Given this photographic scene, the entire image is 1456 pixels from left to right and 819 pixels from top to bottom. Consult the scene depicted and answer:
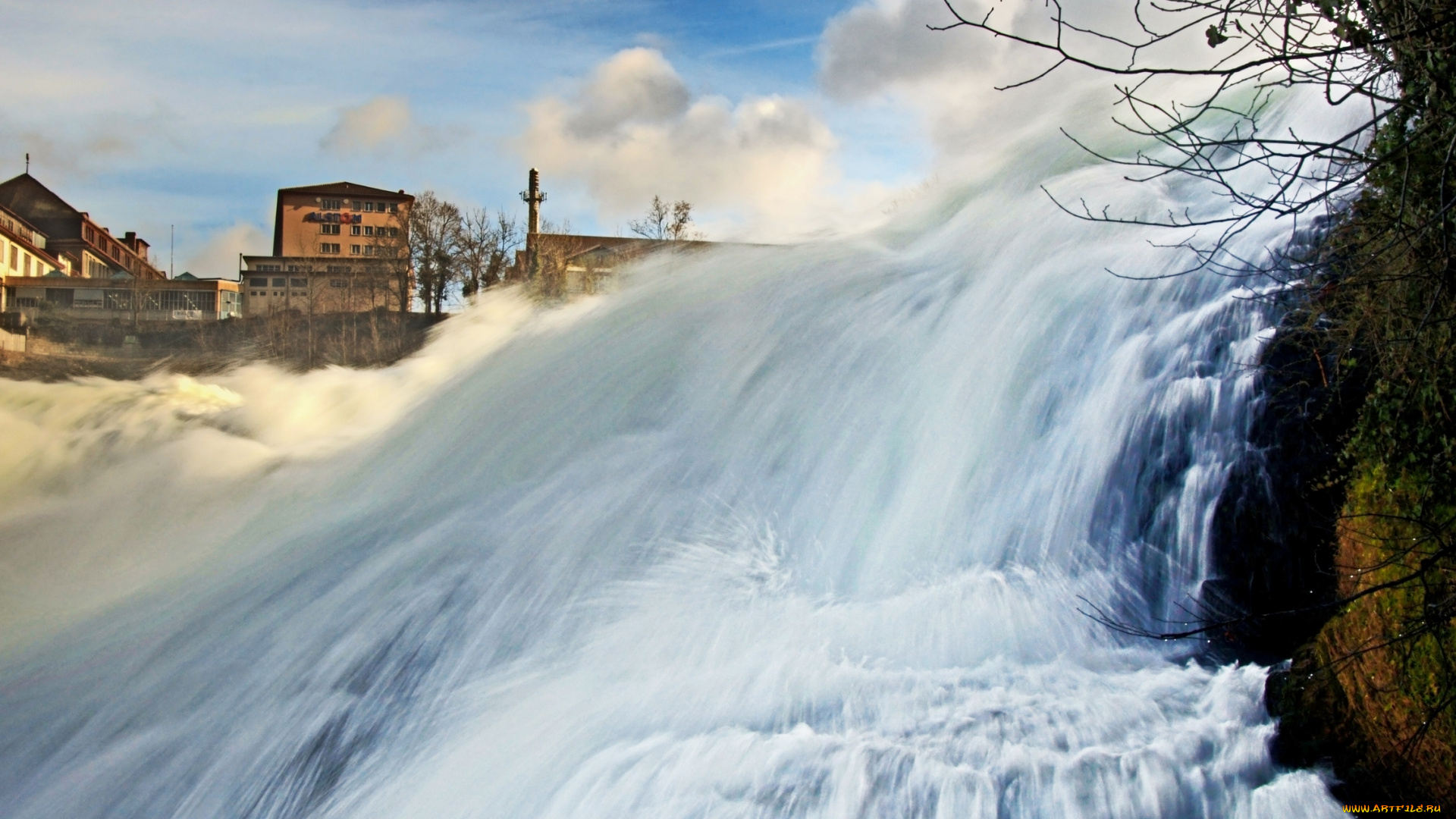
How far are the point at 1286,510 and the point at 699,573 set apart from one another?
4099 millimetres

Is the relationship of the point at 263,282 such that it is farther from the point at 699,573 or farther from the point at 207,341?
the point at 699,573

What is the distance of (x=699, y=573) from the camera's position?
26.0ft

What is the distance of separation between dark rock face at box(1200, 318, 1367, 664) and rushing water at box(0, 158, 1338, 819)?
0.18 meters

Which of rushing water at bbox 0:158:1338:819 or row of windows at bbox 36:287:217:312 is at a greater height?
row of windows at bbox 36:287:217:312

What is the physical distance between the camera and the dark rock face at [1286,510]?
6.49 metres

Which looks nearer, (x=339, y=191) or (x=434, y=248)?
(x=434, y=248)

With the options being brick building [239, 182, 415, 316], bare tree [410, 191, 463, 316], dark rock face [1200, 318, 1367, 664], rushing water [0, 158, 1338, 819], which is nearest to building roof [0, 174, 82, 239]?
brick building [239, 182, 415, 316]

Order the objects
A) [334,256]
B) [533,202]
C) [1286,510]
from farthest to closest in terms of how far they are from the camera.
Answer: [334,256] → [533,202] → [1286,510]

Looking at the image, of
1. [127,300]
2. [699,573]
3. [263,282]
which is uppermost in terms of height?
[263,282]

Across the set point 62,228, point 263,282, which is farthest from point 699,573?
point 62,228

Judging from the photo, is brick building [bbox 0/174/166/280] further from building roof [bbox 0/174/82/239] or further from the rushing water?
the rushing water

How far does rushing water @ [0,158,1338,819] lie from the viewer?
18.9 feet

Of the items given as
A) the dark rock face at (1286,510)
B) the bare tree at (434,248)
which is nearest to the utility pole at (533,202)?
the bare tree at (434,248)

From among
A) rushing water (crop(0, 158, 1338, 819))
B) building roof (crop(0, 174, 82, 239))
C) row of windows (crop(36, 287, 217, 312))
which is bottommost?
rushing water (crop(0, 158, 1338, 819))
